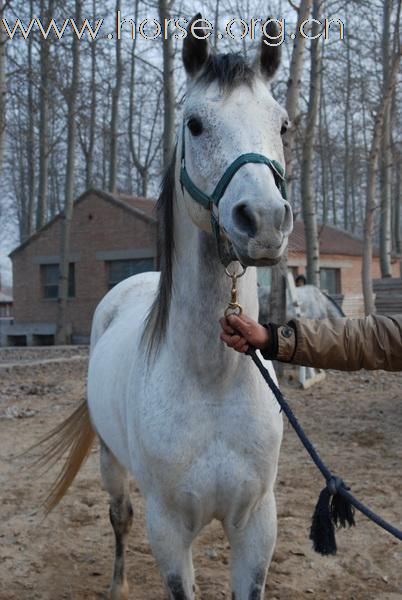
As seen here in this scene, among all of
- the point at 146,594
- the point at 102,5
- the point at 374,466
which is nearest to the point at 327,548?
the point at 146,594

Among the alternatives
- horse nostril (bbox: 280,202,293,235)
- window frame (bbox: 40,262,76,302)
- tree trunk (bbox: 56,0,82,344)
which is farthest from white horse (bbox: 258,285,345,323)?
window frame (bbox: 40,262,76,302)

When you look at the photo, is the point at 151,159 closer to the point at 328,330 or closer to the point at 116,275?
the point at 116,275

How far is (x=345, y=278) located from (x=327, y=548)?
22.4 m

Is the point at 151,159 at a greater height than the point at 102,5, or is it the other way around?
the point at 102,5

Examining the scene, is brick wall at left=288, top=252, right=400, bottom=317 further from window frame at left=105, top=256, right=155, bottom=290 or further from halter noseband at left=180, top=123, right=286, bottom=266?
halter noseband at left=180, top=123, right=286, bottom=266

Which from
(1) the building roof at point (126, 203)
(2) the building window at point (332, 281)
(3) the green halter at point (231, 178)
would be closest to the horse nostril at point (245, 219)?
(3) the green halter at point (231, 178)

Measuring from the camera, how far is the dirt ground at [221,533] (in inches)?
124

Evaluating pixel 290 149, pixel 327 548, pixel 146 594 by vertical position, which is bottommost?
pixel 146 594

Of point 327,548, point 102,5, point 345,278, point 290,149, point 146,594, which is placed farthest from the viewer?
point 345,278

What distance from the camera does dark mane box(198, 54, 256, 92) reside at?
186 cm

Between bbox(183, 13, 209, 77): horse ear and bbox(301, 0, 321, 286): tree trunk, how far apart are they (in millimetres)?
8727

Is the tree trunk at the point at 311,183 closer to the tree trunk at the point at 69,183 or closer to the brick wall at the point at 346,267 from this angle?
the tree trunk at the point at 69,183

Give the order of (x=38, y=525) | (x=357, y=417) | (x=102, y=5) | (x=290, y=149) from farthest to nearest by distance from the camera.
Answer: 1. (x=102, y=5)
2. (x=290, y=149)
3. (x=357, y=417)
4. (x=38, y=525)

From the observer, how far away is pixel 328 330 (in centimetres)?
212
